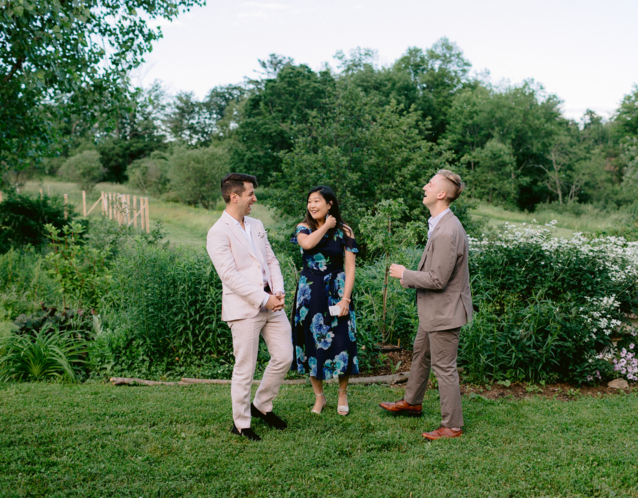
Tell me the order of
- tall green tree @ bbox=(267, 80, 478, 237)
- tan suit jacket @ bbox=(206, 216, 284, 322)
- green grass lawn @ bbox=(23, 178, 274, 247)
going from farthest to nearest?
1. green grass lawn @ bbox=(23, 178, 274, 247)
2. tall green tree @ bbox=(267, 80, 478, 237)
3. tan suit jacket @ bbox=(206, 216, 284, 322)

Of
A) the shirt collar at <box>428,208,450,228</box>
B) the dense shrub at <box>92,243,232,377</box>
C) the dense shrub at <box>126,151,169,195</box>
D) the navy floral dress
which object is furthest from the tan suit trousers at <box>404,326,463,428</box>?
the dense shrub at <box>126,151,169,195</box>

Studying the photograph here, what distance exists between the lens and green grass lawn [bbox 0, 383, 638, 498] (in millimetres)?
2980

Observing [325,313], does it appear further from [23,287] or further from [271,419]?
[23,287]

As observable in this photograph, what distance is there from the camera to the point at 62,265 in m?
6.46

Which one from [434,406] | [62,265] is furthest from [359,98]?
[434,406]

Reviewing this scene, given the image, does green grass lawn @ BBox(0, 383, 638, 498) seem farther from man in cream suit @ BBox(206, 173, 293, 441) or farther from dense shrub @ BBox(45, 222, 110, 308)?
Result: dense shrub @ BBox(45, 222, 110, 308)

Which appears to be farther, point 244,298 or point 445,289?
point 445,289

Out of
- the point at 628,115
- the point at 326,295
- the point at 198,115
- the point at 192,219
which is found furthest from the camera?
the point at 198,115

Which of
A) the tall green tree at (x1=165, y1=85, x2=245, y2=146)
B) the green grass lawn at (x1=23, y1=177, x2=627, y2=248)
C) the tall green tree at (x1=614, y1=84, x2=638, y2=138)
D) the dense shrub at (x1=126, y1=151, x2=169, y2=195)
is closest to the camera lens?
the green grass lawn at (x1=23, y1=177, x2=627, y2=248)

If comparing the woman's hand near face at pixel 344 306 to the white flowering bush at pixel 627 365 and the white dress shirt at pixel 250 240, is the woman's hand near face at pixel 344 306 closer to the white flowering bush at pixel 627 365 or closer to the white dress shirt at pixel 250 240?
the white dress shirt at pixel 250 240

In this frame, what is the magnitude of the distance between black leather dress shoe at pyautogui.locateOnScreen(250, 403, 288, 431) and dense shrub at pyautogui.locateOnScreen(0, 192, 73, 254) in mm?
10438

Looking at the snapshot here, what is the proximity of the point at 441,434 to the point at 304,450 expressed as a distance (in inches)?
44.0

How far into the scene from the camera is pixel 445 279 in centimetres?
363

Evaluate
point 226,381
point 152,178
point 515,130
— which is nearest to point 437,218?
point 226,381
